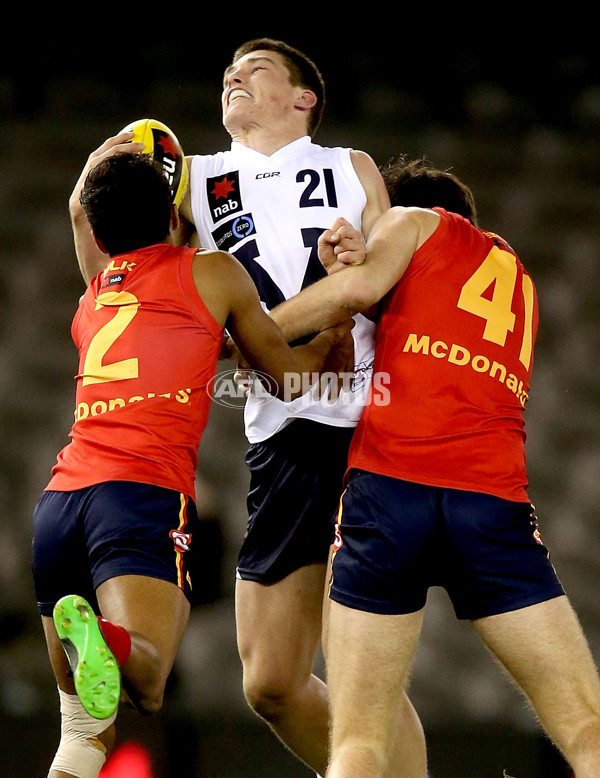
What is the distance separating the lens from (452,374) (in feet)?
7.02

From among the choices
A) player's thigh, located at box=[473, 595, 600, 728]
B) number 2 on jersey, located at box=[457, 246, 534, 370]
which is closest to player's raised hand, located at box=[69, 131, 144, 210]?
number 2 on jersey, located at box=[457, 246, 534, 370]

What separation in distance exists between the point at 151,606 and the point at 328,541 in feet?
2.34

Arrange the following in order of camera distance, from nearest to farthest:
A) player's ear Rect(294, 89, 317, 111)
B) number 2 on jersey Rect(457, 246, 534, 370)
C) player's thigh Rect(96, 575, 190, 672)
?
player's thigh Rect(96, 575, 190, 672), number 2 on jersey Rect(457, 246, 534, 370), player's ear Rect(294, 89, 317, 111)

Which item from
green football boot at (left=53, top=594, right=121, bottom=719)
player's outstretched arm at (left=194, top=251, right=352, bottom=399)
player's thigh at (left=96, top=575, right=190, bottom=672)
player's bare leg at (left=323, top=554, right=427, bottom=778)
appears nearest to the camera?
green football boot at (left=53, top=594, right=121, bottom=719)

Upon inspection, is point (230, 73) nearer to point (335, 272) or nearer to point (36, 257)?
point (335, 272)

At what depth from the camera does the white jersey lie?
266 cm

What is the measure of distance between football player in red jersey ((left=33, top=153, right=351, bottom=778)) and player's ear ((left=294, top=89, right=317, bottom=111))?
72 cm

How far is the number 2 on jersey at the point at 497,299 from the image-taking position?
2184 millimetres

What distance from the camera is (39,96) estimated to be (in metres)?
4.71

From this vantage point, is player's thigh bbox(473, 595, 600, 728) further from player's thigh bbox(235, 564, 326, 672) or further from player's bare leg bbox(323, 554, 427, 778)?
player's thigh bbox(235, 564, 326, 672)

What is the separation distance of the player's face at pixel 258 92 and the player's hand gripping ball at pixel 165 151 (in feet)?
0.82

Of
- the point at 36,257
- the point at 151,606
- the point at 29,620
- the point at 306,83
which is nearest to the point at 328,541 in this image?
the point at 151,606

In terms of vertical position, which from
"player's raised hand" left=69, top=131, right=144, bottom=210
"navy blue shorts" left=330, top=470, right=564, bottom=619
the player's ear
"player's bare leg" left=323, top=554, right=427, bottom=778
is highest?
the player's ear

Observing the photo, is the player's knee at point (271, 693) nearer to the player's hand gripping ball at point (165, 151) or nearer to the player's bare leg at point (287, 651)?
the player's bare leg at point (287, 651)
